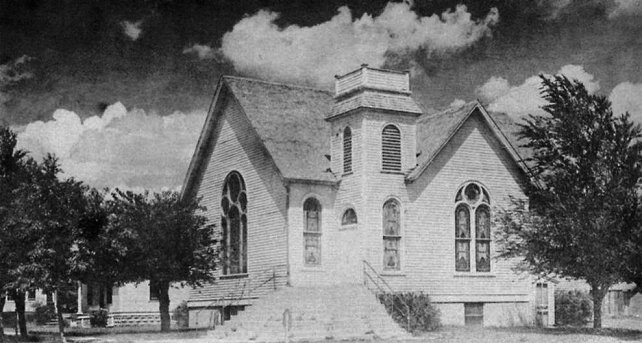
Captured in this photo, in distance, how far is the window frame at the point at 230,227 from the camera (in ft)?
123

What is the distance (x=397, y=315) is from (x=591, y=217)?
6710mm

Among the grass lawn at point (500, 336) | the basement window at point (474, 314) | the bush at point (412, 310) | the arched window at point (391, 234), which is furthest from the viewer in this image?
the basement window at point (474, 314)

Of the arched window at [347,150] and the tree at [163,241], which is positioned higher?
the arched window at [347,150]

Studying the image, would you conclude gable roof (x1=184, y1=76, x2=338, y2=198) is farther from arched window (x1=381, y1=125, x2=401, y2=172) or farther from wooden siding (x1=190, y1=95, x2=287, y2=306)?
arched window (x1=381, y1=125, x2=401, y2=172)

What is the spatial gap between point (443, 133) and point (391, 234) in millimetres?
Answer: 4285

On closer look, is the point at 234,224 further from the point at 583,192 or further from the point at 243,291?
the point at 583,192

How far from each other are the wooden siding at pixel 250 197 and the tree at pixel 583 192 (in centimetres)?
829

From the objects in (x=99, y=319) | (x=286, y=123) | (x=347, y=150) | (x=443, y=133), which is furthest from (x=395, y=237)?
(x=99, y=319)

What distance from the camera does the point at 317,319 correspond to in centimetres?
2855

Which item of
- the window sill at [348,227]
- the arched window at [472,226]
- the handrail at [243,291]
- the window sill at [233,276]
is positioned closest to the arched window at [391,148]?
the window sill at [348,227]

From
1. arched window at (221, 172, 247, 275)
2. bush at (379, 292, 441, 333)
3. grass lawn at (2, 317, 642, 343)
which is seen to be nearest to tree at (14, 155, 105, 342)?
grass lawn at (2, 317, 642, 343)

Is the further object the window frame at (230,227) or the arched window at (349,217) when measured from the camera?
the window frame at (230,227)

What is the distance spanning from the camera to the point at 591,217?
29.6m

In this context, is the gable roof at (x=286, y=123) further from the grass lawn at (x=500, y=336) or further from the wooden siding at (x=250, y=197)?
the grass lawn at (x=500, y=336)
